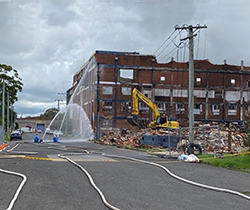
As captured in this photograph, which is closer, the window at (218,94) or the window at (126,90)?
the window at (126,90)

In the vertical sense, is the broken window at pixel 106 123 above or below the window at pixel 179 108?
below

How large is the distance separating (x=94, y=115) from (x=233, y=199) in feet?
190

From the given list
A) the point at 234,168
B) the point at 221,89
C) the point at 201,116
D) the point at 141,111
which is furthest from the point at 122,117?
the point at 234,168

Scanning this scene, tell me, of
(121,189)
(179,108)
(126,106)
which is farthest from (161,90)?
(121,189)

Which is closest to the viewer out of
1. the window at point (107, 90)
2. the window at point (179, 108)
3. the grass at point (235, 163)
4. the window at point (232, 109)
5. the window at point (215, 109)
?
the grass at point (235, 163)

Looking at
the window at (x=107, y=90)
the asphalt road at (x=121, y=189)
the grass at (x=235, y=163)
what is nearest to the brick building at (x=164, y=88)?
the window at (x=107, y=90)

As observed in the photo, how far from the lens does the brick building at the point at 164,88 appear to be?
226ft

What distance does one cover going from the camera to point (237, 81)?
7300 cm

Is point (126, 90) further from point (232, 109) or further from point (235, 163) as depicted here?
point (235, 163)

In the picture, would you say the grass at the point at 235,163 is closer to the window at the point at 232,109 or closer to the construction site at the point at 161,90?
the construction site at the point at 161,90

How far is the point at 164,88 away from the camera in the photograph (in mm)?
70562

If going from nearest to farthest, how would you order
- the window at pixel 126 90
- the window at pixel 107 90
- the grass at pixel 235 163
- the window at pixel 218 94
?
the grass at pixel 235 163, the window at pixel 107 90, the window at pixel 126 90, the window at pixel 218 94

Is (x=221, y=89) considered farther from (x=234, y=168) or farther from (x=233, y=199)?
(x=233, y=199)

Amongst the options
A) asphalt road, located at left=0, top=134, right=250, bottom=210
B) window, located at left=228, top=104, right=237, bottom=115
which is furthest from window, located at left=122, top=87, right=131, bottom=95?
asphalt road, located at left=0, top=134, right=250, bottom=210
